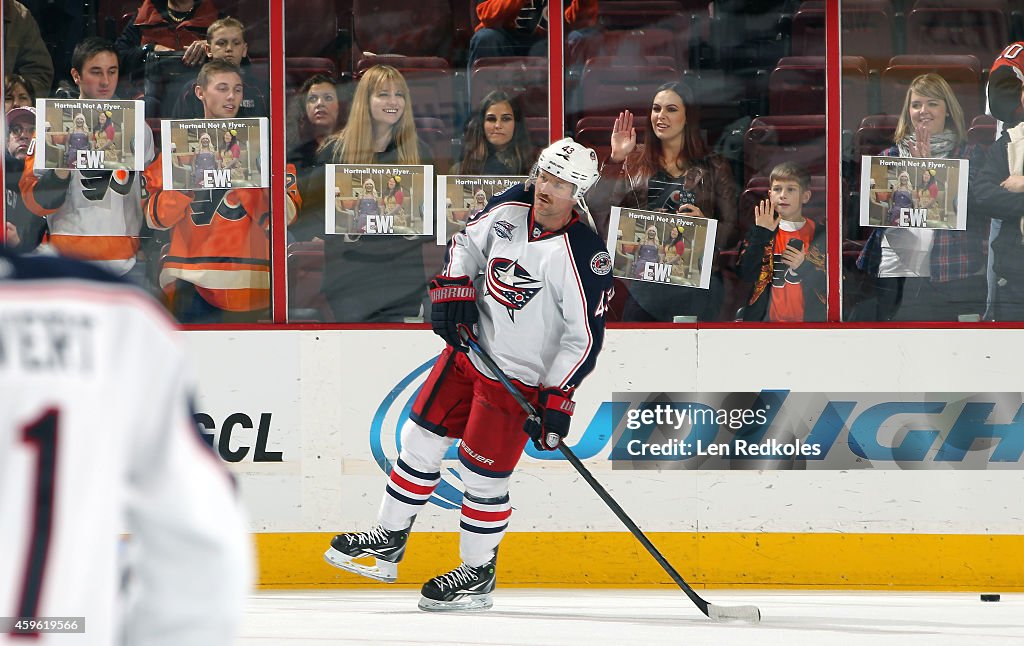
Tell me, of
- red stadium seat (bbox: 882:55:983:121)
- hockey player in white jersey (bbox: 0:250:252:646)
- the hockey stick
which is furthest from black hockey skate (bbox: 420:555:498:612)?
hockey player in white jersey (bbox: 0:250:252:646)

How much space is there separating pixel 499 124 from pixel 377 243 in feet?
1.99

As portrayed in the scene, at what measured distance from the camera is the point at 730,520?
4461mm

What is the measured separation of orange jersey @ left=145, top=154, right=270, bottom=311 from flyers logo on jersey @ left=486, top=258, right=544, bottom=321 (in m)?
0.98

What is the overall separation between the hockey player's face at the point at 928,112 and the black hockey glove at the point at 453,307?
5.81 ft

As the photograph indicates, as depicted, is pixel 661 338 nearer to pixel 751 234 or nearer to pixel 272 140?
pixel 751 234

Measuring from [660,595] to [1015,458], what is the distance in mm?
1300

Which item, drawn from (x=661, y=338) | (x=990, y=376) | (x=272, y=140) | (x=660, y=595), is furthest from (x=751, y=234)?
(x=272, y=140)

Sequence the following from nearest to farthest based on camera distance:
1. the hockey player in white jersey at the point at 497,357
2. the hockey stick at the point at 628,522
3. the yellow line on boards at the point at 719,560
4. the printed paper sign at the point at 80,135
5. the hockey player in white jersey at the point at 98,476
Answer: the hockey player in white jersey at the point at 98,476
the hockey stick at the point at 628,522
the hockey player in white jersey at the point at 497,357
the yellow line on boards at the point at 719,560
the printed paper sign at the point at 80,135

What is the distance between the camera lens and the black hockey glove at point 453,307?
4.00m

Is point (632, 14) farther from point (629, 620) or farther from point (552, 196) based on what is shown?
point (629, 620)

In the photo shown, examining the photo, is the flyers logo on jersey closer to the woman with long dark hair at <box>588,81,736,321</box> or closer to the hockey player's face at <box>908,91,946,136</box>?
the woman with long dark hair at <box>588,81,736,321</box>

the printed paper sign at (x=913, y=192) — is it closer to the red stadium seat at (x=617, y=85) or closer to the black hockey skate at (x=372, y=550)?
the red stadium seat at (x=617, y=85)

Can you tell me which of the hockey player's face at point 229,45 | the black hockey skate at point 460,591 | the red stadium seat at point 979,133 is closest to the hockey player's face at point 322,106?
the hockey player's face at point 229,45

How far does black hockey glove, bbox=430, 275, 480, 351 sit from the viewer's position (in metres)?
Answer: 4.00
